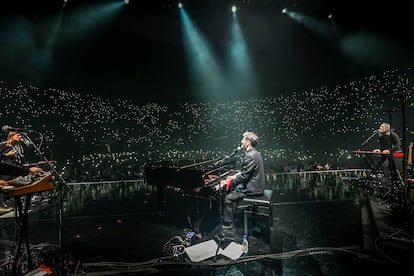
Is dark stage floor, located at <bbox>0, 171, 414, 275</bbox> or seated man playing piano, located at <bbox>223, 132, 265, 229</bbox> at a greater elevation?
seated man playing piano, located at <bbox>223, 132, 265, 229</bbox>

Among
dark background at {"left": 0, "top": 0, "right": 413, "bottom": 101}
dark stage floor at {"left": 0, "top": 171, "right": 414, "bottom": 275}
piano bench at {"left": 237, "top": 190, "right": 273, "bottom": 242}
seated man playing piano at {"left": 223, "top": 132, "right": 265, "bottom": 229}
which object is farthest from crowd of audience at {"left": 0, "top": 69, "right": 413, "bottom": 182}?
piano bench at {"left": 237, "top": 190, "right": 273, "bottom": 242}

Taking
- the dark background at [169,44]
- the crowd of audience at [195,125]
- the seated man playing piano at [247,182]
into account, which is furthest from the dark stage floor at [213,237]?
the dark background at [169,44]

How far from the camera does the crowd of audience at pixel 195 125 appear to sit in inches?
301

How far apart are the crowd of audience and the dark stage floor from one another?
3.12 m

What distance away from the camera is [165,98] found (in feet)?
30.6

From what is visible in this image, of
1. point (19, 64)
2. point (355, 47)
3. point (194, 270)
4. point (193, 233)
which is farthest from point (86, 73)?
point (355, 47)

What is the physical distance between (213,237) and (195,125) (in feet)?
21.3

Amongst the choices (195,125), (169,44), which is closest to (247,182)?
(195,125)

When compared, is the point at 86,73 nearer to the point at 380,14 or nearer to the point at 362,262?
the point at 362,262

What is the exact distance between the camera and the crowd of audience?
7637 mm

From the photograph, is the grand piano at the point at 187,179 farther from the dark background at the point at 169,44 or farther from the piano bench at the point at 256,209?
the dark background at the point at 169,44

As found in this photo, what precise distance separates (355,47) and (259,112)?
4396 millimetres

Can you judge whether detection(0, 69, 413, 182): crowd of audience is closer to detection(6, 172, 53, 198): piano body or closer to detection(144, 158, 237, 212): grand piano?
detection(144, 158, 237, 212): grand piano

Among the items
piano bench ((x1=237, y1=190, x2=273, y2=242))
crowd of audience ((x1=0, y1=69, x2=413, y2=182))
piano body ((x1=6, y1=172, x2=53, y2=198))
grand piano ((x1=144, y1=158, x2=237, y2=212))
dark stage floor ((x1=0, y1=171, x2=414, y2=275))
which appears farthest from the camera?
crowd of audience ((x1=0, y1=69, x2=413, y2=182))
